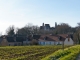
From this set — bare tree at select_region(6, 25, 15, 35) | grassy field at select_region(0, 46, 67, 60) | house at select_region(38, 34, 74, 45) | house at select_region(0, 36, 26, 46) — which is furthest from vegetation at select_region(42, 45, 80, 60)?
bare tree at select_region(6, 25, 15, 35)

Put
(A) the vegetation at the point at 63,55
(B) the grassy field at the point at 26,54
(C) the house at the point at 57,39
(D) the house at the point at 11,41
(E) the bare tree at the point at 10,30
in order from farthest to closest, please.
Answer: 1. (E) the bare tree at the point at 10,30
2. (D) the house at the point at 11,41
3. (C) the house at the point at 57,39
4. (B) the grassy field at the point at 26,54
5. (A) the vegetation at the point at 63,55

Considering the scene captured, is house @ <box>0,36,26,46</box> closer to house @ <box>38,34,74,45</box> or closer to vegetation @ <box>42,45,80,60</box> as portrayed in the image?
house @ <box>38,34,74,45</box>

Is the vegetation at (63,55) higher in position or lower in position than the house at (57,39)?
lower

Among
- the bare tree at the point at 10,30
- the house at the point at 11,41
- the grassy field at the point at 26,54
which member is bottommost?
the grassy field at the point at 26,54

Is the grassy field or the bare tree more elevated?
the bare tree

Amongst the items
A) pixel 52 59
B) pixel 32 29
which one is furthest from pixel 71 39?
pixel 52 59

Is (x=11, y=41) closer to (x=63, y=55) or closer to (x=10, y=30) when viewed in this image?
(x=10, y=30)

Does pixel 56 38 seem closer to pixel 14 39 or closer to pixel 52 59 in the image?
pixel 14 39

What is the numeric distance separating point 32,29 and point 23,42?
2305cm

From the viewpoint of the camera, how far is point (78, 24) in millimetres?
107625

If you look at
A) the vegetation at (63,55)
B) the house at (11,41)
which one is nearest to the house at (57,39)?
the house at (11,41)

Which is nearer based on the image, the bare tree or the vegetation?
the vegetation

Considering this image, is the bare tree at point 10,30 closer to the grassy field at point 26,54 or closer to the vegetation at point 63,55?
the grassy field at point 26,54

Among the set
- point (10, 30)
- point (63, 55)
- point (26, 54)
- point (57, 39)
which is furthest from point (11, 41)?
point (63, 55)
